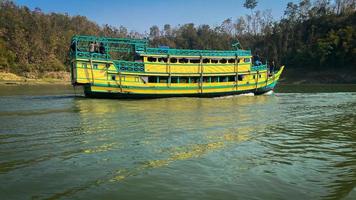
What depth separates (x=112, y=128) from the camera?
55.5 feet

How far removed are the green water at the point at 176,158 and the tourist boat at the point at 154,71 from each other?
44.2 ft

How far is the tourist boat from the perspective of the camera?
3306 cm

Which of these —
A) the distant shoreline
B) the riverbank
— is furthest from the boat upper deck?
the riverbank

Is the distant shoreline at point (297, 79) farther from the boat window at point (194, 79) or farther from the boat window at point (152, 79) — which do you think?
the boat window at point (194, 79)

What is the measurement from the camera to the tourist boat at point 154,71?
33.1 m

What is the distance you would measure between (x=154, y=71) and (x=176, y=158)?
24.0 m

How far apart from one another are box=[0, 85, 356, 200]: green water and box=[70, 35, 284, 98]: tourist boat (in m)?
13.5

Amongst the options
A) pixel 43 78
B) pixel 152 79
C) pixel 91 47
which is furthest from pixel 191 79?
pixel 43 78

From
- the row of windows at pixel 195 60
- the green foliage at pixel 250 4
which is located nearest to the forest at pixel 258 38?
the green foliage at pixel 250 4

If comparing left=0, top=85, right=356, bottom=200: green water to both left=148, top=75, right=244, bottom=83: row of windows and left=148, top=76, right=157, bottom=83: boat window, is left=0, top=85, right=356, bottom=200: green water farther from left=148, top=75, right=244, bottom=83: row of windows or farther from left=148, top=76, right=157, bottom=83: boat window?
left=148, top=75, right=244, bottom=83: row of windows

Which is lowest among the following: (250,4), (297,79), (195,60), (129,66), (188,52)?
(297,79)

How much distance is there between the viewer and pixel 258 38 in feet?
376

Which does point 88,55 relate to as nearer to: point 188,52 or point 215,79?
point 188,52

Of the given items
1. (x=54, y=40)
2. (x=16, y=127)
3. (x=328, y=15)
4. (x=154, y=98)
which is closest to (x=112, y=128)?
(x=16, y=127)
